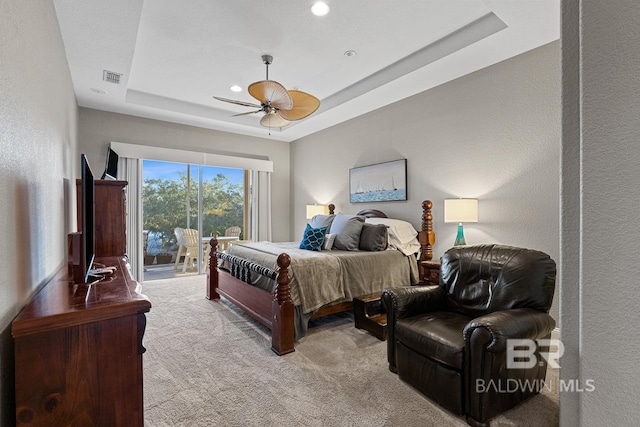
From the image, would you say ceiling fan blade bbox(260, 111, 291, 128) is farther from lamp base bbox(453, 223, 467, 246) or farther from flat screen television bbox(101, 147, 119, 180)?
flat screen television bbox(101, 147, 119, 180)

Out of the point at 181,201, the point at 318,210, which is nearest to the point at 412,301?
the point at 318,210

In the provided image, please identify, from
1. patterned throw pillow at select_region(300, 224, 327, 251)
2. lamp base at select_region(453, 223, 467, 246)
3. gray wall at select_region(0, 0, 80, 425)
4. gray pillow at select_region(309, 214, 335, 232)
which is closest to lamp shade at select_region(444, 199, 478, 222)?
lamp base at select_region(453, 223, 467, 246)

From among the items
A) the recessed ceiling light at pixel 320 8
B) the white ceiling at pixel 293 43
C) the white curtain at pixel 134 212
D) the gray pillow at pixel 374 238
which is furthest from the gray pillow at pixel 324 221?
the white curtain at pixel 134 212

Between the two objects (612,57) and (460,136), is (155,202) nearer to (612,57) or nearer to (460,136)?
(460,136)

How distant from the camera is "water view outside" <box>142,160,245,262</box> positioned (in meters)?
5.41

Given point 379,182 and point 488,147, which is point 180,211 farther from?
point 488,147

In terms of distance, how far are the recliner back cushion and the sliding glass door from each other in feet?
15.3

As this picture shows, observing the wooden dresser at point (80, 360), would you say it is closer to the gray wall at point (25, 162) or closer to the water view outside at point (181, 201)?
the gray wall at point (25, 162)

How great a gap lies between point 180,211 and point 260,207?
1.55 meters

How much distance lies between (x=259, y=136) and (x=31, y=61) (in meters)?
4.88

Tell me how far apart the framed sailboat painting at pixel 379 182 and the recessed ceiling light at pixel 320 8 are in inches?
86.5

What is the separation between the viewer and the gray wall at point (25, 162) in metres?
1.15

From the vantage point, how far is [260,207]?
644 cm

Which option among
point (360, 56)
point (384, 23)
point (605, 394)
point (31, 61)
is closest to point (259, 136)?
point (360, 56)
